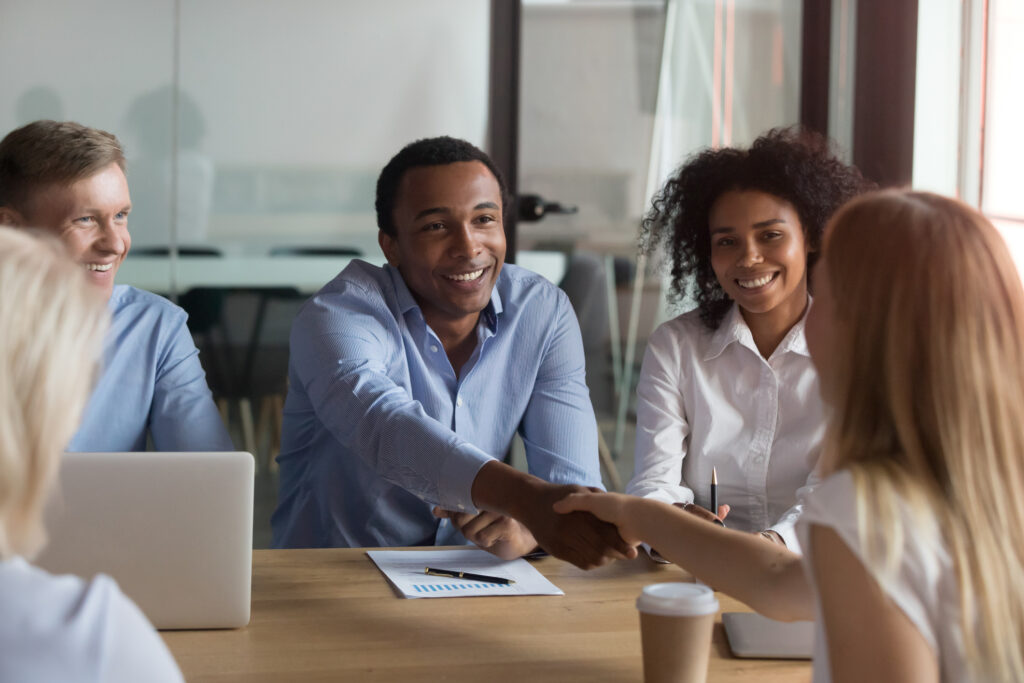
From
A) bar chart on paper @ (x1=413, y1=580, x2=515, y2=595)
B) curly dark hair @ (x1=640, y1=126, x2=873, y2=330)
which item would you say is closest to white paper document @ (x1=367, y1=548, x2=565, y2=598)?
bar chart on paper @ (x1=413, y1=580, x2=515, y2=595)

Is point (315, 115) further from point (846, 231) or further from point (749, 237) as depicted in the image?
point (846, 231)

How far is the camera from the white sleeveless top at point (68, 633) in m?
0.65

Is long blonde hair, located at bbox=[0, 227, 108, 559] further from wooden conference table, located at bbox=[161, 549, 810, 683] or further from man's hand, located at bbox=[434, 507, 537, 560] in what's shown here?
man's hand, located at bbox=[434, 507, 537, 560]

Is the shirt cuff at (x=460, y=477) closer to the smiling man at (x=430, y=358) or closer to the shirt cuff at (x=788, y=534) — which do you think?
the smiling man at (x=430, y=358)

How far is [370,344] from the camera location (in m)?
1.90

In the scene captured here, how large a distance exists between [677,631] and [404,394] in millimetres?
852

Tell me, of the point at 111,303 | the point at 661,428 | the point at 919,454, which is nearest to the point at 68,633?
the point at 919,454

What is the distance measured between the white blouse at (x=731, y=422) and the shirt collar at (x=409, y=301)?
1.07ft

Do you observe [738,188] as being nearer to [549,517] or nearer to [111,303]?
[549,517]

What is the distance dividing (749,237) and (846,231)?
1.16 m

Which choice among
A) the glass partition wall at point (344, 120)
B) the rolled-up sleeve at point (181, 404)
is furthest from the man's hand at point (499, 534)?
the glass partition wall at point (344, 120)

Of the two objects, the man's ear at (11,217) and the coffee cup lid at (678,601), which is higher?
the man's ear at (11,217)

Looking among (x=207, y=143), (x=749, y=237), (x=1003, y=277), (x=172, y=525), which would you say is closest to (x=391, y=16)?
(x=207, y=143)

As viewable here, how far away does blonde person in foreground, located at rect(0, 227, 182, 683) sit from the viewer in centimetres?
66
